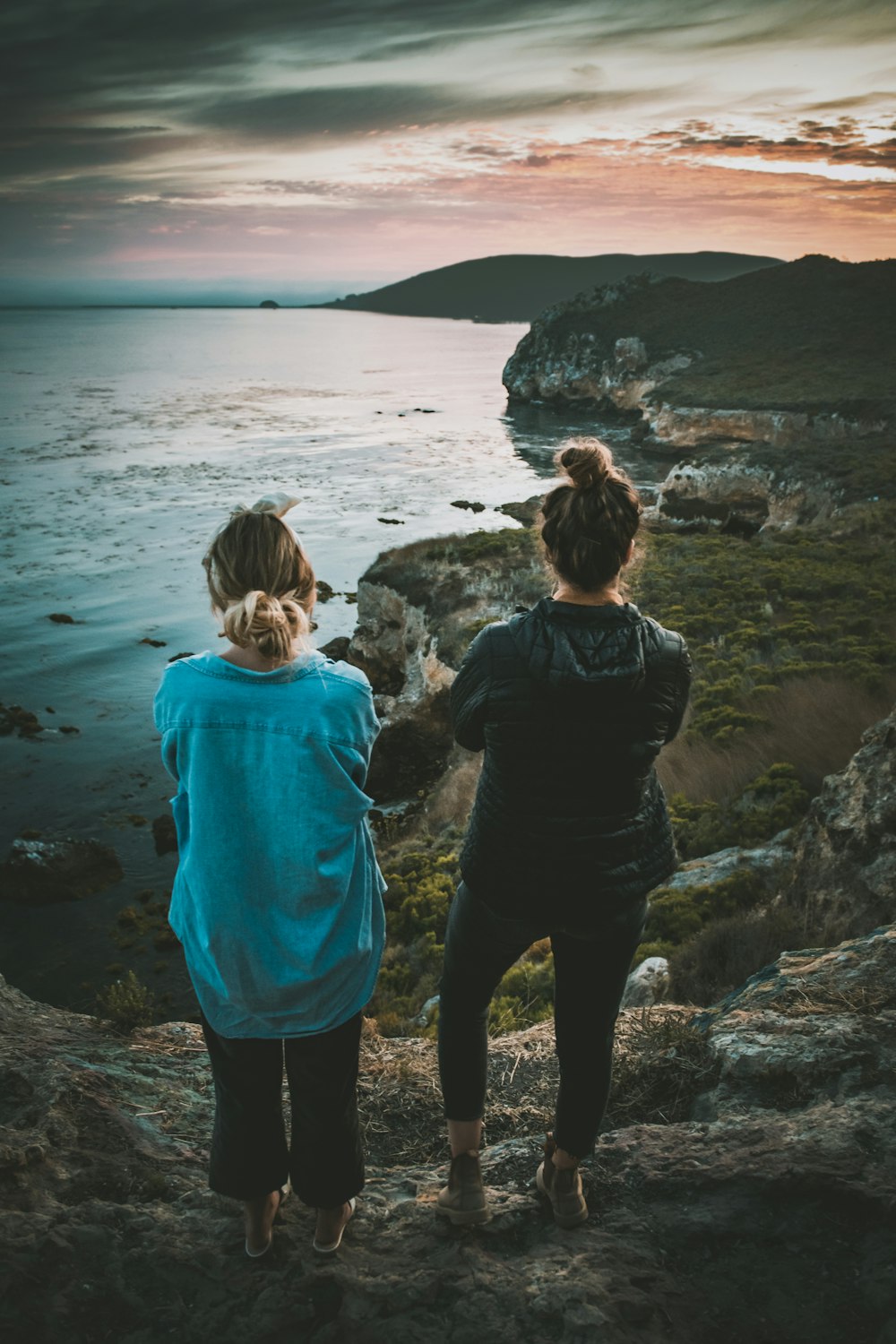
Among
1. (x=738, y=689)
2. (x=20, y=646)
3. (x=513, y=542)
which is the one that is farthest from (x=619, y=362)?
(x=738, y=689)

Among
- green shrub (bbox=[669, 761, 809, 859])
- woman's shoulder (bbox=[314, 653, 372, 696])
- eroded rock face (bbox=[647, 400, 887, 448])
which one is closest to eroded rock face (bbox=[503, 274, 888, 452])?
eroded rock face (bbox=[647, 400, 887, 448])

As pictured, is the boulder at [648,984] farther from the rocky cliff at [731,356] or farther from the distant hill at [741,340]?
the distant hill at [741,340]

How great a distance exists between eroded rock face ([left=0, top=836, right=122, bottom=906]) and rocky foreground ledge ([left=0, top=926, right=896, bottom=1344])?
424 inches

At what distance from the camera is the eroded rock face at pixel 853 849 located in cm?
498

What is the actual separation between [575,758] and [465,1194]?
1675 mm

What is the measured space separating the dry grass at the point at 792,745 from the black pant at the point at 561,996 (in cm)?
656

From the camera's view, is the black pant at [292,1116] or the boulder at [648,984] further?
the boulder at [648,984]

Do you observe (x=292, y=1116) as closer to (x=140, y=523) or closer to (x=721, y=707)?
(x=721, y=707)

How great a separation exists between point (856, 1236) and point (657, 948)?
138 inches

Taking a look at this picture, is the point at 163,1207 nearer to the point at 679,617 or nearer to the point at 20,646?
the point at 679,617

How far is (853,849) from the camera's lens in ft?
17.5

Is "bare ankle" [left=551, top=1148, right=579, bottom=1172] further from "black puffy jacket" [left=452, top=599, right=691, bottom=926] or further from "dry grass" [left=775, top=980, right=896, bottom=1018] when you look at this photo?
"dry grass" [left=775, top=980, right=896, bottom=1018]

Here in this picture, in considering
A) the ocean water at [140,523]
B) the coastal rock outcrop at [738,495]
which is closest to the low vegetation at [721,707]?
the ocean water at [140,523]

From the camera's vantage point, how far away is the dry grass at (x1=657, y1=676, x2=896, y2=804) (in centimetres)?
894
